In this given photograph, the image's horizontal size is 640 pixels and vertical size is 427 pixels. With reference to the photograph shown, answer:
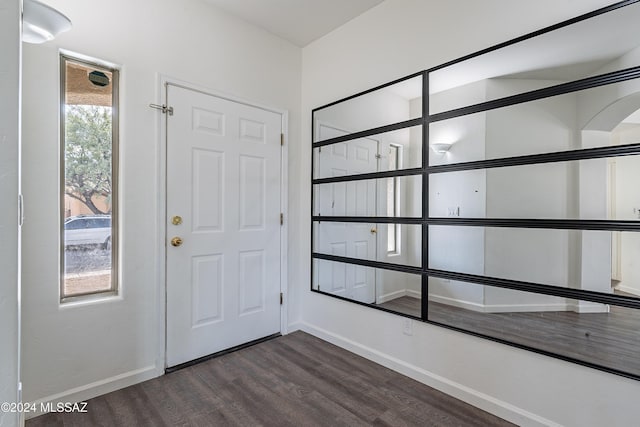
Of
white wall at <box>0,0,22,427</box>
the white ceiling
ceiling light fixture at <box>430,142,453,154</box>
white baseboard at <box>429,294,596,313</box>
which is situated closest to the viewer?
white wall at <box>0,0,22,427</box>

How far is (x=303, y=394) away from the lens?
200cm

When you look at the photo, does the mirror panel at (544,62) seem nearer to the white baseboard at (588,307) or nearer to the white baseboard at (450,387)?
the white baseboard at (588,307)

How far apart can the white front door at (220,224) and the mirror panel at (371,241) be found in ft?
1.49

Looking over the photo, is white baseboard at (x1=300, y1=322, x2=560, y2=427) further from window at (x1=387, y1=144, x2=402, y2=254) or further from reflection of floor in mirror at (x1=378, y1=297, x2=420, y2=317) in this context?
window at (x1=387, y1=144, x2=402, y2=254)

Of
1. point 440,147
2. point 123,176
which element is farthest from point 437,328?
point 123,176

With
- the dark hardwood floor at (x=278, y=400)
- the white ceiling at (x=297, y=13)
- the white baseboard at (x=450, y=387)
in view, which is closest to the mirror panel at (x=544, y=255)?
the white baseboard at (x=450, y=387)

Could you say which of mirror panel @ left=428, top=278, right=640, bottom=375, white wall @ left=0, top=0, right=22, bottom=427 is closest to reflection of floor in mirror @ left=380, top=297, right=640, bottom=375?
mirror panel @ left=428, top=278, right=640, bottom=375

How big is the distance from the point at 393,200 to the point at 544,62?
1162 mm

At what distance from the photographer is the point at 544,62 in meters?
1.64

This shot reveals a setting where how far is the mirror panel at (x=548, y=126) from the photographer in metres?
1.42

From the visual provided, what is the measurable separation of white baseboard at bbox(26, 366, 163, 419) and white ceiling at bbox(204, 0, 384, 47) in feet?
8.97

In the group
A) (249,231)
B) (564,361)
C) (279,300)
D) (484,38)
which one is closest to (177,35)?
(249,231)

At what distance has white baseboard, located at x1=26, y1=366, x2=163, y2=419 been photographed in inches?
71.0

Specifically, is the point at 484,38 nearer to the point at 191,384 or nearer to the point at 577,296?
the point at 577,296
